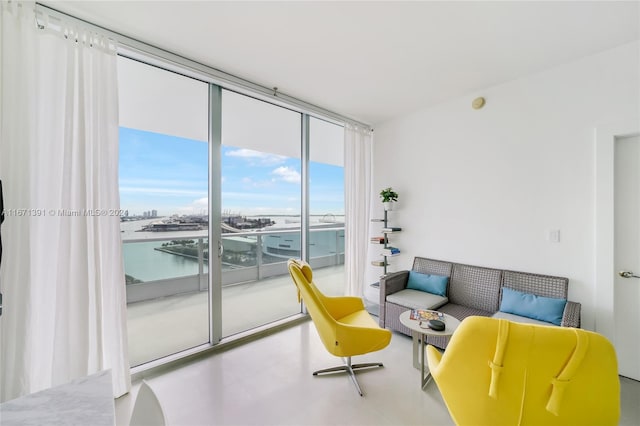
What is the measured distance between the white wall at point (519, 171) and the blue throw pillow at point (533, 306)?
13.5 inches

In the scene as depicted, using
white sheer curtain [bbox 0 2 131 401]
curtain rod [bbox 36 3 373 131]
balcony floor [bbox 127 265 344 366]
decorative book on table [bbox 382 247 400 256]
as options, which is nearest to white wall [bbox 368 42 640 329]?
decorative book on table [bbox 382 247 400 256]

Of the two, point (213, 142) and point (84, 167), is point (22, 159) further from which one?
point (213, 142)

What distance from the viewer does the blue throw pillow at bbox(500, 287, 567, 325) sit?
2.27 meters

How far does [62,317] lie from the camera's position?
5.82ft

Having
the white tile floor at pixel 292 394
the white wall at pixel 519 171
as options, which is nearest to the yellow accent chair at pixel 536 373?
the white tile floor at pixel 292 394

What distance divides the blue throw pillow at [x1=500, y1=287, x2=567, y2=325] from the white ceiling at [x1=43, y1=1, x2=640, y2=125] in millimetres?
2244

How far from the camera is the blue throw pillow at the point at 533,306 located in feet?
7.43

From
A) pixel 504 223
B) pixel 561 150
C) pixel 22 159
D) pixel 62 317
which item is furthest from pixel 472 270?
pixel 22 159

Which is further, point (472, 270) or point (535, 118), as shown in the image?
point (472, 270)

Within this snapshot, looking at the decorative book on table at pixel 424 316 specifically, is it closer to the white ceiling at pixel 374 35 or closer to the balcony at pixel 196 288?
the balcony at pixel 196 288

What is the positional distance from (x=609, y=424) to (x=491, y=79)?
2.95 meters

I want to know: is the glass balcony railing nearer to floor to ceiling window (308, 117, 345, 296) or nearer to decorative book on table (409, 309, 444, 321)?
floor to ceiling window (308, 117, 345, 296)

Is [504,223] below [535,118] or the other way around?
below

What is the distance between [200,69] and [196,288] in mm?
3220
